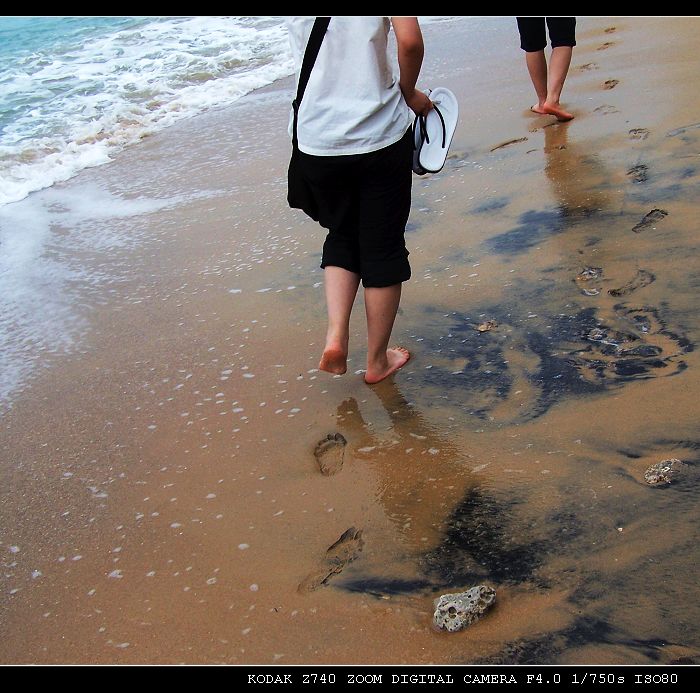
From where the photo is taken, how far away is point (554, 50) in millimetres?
5094

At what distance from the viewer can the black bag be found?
7.88 ft

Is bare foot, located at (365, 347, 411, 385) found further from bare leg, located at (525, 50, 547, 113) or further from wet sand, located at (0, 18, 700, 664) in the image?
bare leg, located at (525, 50, 547, 113)

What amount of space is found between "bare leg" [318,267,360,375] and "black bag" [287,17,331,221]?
0.75 feet

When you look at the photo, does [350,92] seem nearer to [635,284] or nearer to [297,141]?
[297,141]

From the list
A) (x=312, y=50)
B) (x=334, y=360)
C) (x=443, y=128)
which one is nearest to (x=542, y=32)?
(x=443, y=128)

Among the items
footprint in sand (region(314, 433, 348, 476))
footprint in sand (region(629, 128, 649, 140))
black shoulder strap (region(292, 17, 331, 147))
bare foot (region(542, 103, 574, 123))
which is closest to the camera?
black shoulder strap (region(292, 17, 331, 147))

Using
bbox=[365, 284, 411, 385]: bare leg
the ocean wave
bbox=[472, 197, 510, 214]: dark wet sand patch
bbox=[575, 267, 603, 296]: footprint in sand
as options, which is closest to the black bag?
bbox=[365, 284, 411, 385]: bare leg

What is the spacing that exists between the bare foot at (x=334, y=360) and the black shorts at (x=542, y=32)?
3.17m

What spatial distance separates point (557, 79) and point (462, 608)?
403 centimetres

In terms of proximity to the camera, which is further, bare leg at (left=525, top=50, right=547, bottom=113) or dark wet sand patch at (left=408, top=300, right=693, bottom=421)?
bare leg at (left=525, top=50, right=547, bottom=113)

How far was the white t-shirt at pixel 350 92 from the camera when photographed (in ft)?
7.88

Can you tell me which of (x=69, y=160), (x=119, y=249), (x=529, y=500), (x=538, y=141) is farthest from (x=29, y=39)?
(x=529, y=500)

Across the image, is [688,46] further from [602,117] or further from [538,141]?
[538,141]
